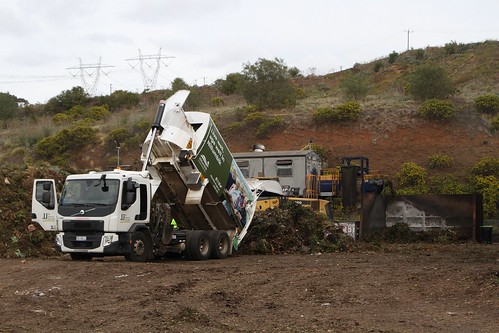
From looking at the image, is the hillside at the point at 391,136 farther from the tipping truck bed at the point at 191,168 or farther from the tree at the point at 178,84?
the tipping truck bed at the point at 191,168

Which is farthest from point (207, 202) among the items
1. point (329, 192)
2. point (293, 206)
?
point (329, 192)

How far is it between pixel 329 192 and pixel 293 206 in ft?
51.9

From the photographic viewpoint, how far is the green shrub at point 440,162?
44.0 metres

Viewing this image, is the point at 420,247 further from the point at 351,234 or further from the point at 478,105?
the point at 478,105

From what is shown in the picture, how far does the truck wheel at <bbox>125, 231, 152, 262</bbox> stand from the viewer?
17.2 metres

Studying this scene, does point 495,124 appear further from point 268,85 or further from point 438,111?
point 268,85

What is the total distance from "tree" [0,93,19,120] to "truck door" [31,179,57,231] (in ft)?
209

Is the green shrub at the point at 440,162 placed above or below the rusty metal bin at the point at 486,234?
above

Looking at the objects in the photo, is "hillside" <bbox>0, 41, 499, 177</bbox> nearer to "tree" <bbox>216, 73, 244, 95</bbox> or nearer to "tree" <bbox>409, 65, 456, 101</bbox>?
"tree" <bbox>409, 65, 456, 101</bbox>

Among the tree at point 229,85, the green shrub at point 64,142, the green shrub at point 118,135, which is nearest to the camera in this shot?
the green shrub at point 64,142

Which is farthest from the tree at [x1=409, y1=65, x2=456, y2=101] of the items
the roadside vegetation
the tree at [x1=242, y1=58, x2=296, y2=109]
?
the tree at [x1=242, y1=58, x2=296, y2=109]

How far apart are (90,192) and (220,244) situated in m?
4.19

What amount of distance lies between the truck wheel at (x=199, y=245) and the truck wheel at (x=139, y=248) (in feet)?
4.01

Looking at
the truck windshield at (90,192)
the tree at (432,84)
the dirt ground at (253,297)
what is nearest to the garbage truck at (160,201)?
the truck windshield at (90,192)
